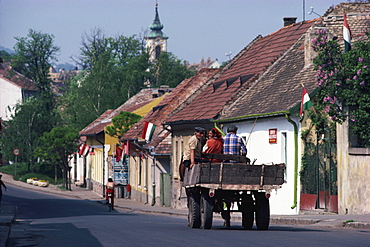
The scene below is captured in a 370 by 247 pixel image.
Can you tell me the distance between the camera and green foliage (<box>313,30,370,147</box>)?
66.0 feet

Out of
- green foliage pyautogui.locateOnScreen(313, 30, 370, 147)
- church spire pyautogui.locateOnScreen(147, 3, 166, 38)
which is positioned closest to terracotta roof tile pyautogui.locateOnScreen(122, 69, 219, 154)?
green foliage pyautogui.locateOnScreen(313, 30, 370, 147)

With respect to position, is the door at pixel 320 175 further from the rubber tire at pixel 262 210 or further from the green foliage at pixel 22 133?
the green foliage at pixel 22 133

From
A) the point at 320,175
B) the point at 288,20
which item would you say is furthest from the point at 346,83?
the point at 288,20

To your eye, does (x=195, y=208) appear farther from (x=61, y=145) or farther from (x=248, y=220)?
(x=61, y=145)

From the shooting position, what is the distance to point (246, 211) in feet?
49.5

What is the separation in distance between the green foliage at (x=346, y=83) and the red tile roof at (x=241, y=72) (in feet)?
33.6

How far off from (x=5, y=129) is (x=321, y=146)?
6409cm

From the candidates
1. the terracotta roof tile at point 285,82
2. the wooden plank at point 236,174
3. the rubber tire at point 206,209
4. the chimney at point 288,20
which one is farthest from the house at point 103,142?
the wooden plank at point 236,174

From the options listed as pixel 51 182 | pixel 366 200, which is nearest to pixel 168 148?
pixel 366 200

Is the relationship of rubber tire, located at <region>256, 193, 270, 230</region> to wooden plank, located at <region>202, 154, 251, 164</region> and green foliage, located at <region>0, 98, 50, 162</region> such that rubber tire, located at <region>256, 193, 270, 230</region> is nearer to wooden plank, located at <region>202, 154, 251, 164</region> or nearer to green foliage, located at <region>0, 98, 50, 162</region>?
wooden plank, located at <region>202, 154, 251, 164</region>

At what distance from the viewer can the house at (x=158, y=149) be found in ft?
133

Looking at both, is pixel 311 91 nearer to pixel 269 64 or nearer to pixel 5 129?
pixel 269 64

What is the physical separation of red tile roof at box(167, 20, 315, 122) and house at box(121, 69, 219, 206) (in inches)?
62.3

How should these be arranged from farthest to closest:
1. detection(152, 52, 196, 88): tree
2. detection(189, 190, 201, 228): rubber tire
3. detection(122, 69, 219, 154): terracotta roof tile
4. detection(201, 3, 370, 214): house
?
detection(152, 52, 196, 88): tree
detection(122, 69, 219, 154): terracotta roof tile
detection(201, 3, 370, 214): house
detection(189, 190, 201, 228): rubber tire
